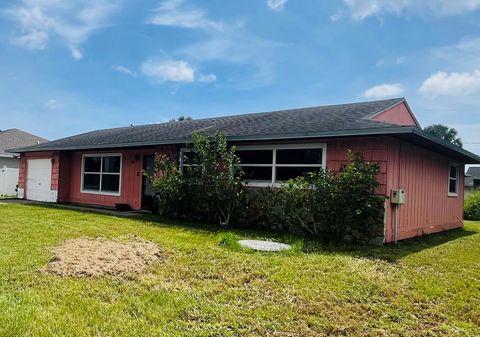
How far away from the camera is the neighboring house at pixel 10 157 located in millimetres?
Answer: 21609

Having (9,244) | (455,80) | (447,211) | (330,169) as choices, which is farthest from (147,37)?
(455,80)

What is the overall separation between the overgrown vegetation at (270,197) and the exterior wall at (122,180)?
1.51 metres

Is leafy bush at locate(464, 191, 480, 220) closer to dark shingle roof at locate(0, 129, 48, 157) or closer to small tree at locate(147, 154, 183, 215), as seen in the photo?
small tree at locate(147, 154, 183, 215)

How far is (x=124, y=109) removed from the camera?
952 inches

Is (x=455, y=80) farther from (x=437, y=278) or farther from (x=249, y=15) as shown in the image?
(x=437, y=278)

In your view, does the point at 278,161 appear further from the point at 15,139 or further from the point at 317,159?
the point at 15,139

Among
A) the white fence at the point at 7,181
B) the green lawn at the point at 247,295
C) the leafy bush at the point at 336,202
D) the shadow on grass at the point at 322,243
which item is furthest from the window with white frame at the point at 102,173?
the white fence at the point at 7,181

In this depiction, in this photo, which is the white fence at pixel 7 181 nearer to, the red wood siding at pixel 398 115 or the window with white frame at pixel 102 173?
the window with white frame at pixel 102 173

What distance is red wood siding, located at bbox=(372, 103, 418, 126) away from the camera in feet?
42.3

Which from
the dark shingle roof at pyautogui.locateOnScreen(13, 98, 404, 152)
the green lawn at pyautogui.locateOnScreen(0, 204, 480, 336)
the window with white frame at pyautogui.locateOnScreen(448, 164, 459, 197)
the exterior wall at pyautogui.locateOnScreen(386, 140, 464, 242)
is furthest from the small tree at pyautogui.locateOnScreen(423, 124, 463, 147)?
the green lawn at pyautogui.locateOnScreen(0, 204, 480, 336)

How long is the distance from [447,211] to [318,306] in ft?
33.0

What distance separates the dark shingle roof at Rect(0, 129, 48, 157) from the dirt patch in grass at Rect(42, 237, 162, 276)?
2112 centimetres

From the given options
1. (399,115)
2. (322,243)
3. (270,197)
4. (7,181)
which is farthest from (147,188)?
(7,181)

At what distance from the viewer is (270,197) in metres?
9.68
